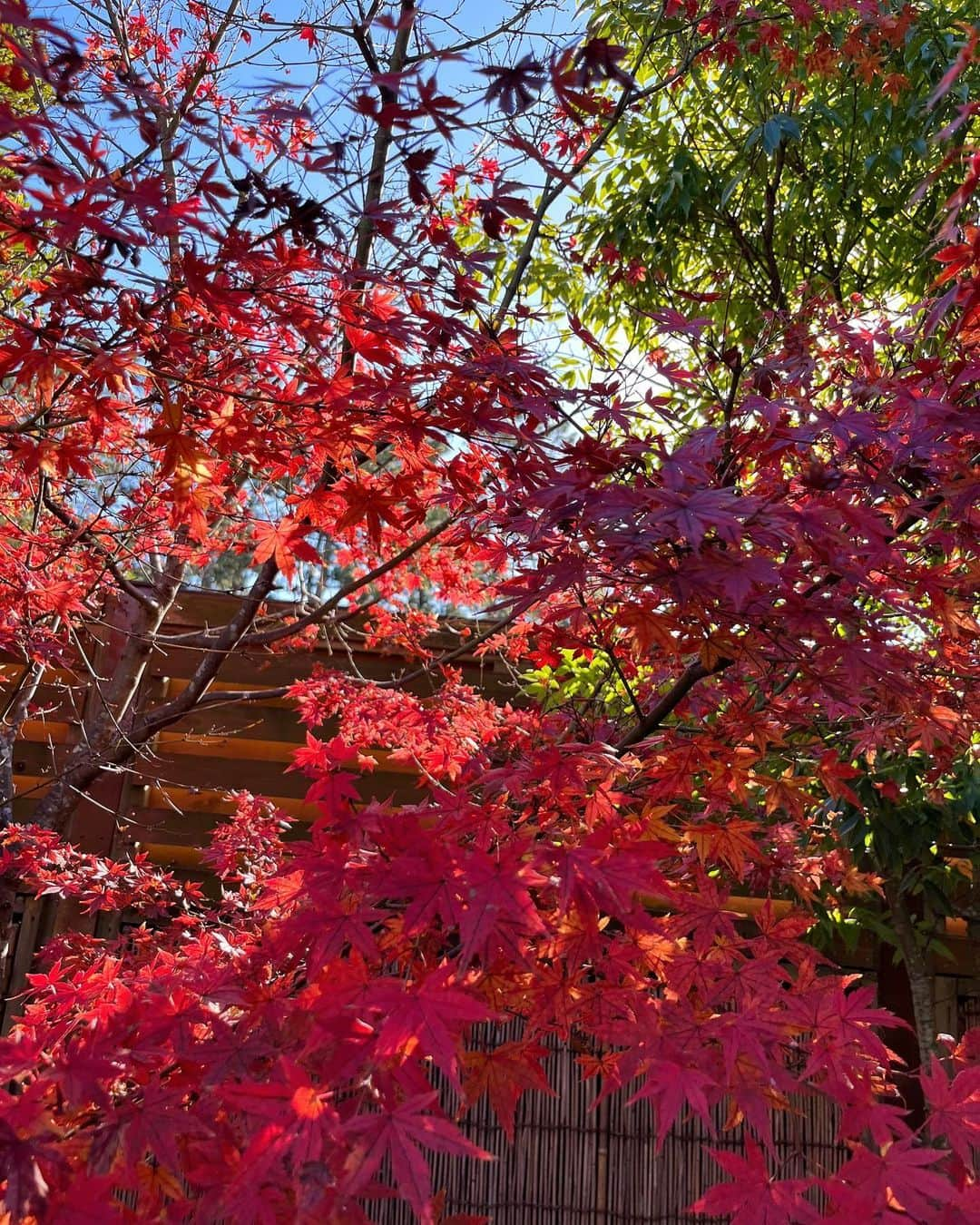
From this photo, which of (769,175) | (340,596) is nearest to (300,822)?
(340,596)

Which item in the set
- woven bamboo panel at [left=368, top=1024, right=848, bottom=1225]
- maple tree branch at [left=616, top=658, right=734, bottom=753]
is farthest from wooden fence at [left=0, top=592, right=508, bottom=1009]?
maple tree branch at [left=616, top=658, right=734, bottom=753]

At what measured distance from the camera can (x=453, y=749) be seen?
8.45ft

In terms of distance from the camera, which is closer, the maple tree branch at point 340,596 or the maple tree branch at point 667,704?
the maple tree branch at point 667,704

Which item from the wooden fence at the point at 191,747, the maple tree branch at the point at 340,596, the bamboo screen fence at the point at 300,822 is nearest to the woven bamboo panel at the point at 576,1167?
→ the bamboo screen fence at the point at 300,822

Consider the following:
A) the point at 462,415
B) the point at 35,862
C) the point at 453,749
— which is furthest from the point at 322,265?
the point at 35,862

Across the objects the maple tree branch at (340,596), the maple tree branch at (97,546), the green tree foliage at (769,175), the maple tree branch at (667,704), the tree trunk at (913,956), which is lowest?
the tree trunk at (913,956)

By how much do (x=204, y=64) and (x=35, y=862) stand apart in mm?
2395

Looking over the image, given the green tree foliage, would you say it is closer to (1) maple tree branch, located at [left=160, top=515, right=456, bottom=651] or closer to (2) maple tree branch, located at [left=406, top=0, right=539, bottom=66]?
(2) maple tree branch, located at [left=406, top=0, right=539, bottom=66]

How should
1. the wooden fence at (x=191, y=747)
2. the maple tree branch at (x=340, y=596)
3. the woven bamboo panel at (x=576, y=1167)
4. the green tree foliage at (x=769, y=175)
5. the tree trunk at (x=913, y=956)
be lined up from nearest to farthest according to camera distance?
1. the maple tree branch at (x=340, y=596)
2. the woven bamboo panel at (x=576, y=1167)
3. the tree trunk at (x=913, y=956)
4. the wooden fence at (x=191, y=747)
5. the green tree foliage at (x=769, y=175)

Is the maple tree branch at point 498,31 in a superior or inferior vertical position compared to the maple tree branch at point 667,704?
superior

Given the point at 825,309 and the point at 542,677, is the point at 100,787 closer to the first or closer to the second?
the point at 542,677

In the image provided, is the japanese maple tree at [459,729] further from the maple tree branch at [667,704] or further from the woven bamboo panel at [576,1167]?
the woven bamboo panel at [576,1167]

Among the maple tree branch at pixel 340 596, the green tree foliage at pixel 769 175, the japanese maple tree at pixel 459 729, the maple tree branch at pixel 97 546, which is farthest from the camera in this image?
the green tree foliage at pixel 769 175

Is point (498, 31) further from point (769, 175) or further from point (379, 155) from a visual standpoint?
point (769, 175)
